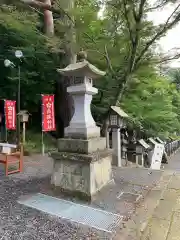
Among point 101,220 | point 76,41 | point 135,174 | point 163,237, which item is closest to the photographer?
point 163,237

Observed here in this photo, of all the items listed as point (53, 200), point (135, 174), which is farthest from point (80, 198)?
point (135, 174)

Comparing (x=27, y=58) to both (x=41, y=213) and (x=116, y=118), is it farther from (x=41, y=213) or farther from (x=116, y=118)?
(x=41, y=213)

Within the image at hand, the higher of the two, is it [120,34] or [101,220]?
[120,34]

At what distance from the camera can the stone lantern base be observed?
410 centimetres

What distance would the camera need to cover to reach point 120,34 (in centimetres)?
783

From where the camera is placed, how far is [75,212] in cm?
364

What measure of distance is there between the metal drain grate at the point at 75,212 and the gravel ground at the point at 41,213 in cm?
13

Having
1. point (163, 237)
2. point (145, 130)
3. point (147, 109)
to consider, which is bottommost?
point (163, 237)

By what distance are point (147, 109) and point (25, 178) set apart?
683 cm

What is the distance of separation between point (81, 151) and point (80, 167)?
30 cm

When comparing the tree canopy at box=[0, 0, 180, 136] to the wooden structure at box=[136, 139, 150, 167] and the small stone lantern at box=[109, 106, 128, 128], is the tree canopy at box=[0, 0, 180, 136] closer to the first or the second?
the small stone lantern at box=[109, 106, 128, 128]

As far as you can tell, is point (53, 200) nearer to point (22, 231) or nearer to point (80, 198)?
point (80, 198)

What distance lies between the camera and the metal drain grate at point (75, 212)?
10.8 ft

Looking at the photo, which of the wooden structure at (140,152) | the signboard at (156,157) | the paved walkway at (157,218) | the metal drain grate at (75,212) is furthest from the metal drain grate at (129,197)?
the signboard at (156,157)
